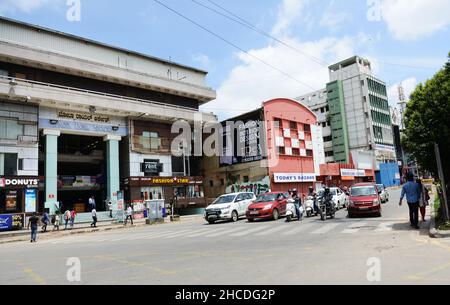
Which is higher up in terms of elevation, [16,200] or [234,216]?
[16,200]

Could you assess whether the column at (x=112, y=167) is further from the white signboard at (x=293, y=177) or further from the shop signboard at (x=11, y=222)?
the white signboard at (x=293, y=177)

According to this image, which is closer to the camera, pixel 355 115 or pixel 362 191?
pixel 362 191

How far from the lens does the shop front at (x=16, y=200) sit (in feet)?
90.0

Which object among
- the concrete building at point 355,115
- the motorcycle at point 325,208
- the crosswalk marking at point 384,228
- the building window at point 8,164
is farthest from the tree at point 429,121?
the concrete building at point 355,115

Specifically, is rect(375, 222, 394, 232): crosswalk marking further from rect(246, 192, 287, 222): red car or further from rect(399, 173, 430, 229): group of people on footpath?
rect(246, 192, 287, 222): red car

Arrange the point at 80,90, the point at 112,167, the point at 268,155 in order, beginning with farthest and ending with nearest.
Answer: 1. the point at 268,155
2. the point at 112,167
3. the point at 80,90

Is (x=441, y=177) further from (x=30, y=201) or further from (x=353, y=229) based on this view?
(x=30, y=201)

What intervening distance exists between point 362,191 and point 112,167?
83.9 ft

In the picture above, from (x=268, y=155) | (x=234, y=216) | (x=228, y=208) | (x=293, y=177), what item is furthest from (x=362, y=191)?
(x=293, y=177)

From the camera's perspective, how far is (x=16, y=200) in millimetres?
28891

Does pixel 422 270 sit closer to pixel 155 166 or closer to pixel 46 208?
pixel 46 208

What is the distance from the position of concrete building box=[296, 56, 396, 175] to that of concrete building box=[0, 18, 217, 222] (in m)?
40.6
